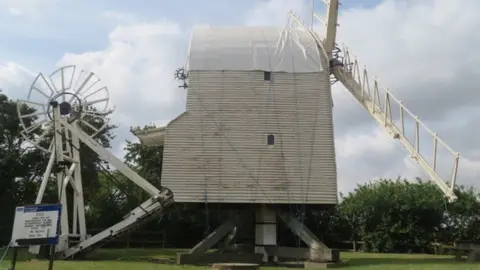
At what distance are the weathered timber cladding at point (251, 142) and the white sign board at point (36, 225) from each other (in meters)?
→ 14.0

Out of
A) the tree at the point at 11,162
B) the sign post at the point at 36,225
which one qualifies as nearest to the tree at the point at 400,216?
the tree at the point at 11,162

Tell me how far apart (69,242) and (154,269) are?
847cm

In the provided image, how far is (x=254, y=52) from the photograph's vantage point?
28.4 metres

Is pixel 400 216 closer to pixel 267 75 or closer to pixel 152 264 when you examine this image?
pixel 267 75

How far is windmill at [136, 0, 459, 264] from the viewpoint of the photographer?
1041 inches

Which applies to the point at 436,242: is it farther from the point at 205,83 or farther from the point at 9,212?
the point at 9,212

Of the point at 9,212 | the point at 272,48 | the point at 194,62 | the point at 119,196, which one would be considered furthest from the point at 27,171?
the point at 272,48

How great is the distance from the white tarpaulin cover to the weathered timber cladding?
1.64 ft

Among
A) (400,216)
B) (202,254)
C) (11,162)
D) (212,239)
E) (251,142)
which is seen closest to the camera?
(202,254)

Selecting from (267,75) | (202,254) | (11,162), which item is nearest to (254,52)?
(267,75)

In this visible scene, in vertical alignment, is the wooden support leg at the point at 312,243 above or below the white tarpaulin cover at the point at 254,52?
below

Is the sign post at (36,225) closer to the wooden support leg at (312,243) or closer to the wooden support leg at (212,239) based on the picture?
the wooden support leg at (212,239)

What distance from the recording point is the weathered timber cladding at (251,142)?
26.5m

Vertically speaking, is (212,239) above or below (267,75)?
below
